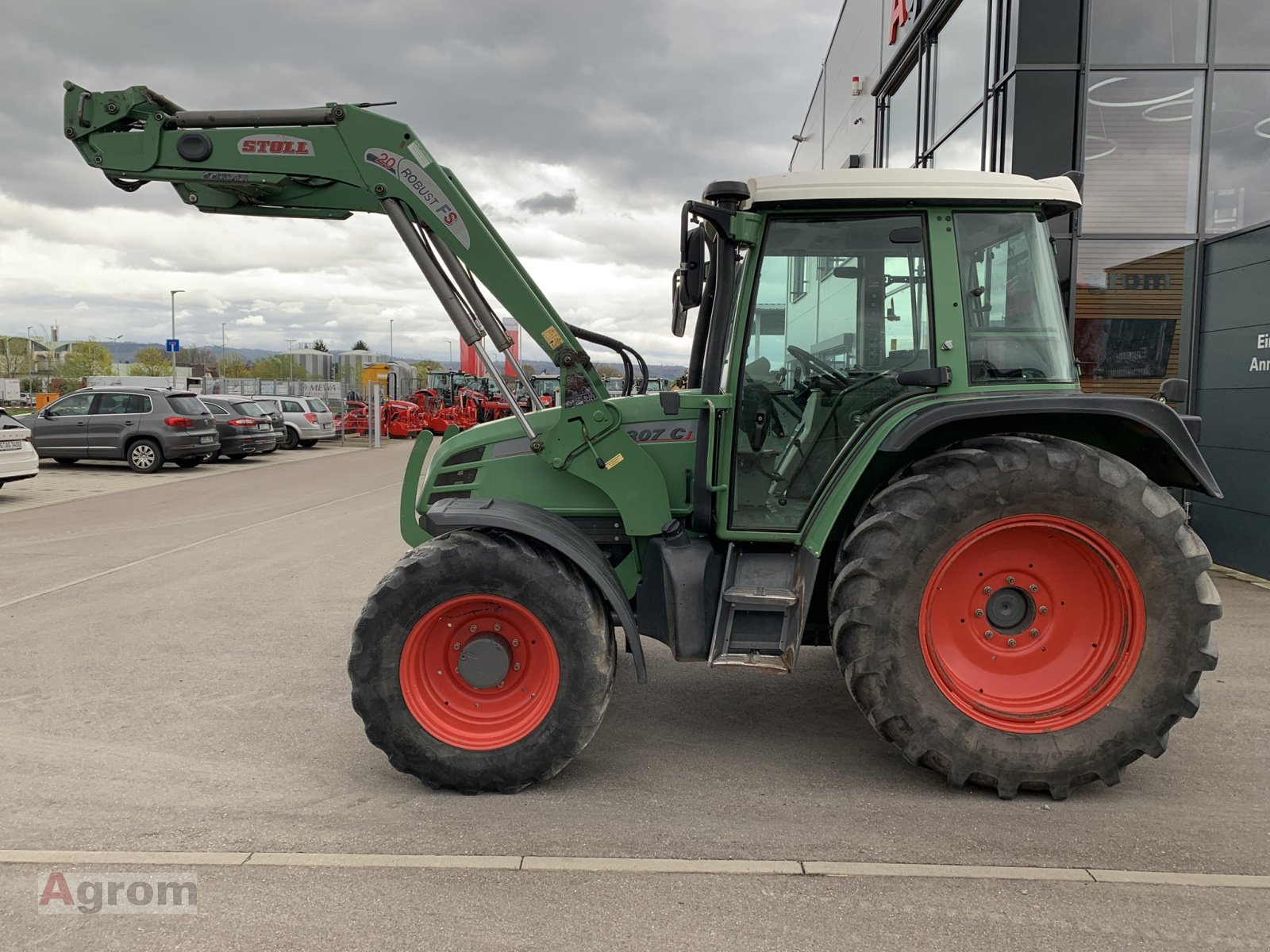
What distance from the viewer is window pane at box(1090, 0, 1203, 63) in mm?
9133

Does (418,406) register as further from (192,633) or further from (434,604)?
(434,604)

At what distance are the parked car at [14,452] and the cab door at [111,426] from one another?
4.38m

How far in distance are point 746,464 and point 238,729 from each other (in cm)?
293

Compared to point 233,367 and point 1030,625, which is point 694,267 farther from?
point 233,367

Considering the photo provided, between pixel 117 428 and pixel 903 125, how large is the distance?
637 inches

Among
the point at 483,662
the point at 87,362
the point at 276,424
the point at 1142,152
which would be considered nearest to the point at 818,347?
the point at 483,662

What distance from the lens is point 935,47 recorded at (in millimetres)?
12188

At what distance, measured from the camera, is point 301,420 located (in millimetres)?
26141

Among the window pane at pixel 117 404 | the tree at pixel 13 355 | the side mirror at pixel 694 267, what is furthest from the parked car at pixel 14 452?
the tree at pixel 13 355

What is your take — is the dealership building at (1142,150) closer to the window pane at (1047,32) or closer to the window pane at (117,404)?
the window pane at (1047,32)

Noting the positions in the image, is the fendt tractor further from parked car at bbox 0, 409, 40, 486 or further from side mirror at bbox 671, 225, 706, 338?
parked car at bbox 0, 409, 40, 486

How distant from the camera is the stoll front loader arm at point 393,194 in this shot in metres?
3.93

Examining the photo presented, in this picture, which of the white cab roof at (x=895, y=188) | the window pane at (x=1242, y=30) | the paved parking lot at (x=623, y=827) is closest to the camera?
the paved parking lot at (x=623, y=827)

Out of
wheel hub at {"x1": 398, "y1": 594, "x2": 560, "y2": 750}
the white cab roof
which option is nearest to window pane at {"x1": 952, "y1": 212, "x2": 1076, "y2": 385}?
the white cab roof
